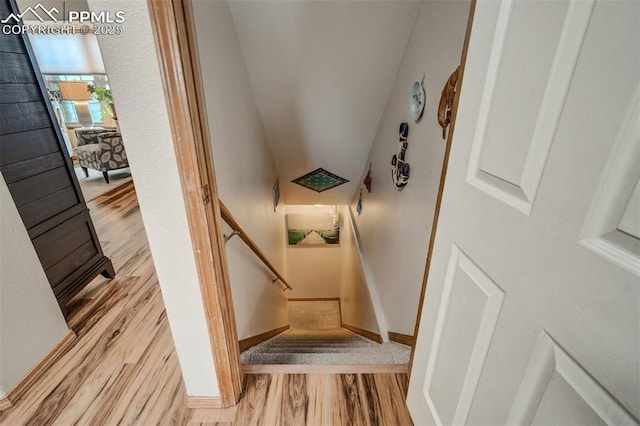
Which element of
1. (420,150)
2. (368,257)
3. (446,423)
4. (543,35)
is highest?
(543,35)

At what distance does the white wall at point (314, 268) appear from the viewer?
535cm

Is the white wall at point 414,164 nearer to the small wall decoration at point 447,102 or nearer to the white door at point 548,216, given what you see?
the small wall decoration at point 447,102

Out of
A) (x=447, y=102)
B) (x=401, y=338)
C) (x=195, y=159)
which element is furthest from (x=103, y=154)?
(x=447, y=102)

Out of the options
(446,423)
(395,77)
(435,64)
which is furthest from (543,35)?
(395,77)

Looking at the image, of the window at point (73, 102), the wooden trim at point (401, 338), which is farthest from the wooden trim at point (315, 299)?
the window at point (73, 102)

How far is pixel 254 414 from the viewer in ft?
3.94

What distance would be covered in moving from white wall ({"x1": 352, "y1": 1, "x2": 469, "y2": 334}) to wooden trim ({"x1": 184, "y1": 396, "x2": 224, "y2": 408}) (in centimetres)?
103

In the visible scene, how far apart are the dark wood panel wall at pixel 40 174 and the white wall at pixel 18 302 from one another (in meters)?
0.30

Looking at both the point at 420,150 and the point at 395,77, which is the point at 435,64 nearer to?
the point at 420,150

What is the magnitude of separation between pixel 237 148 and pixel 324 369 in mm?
1326

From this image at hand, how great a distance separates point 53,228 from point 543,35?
7.83ft

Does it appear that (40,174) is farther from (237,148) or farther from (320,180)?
(320,180)

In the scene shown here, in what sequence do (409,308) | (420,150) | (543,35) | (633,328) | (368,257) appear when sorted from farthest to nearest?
(368,257)
(409,308)
(420,150)
(543,35)
(633,328)

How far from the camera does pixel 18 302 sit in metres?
1.28
